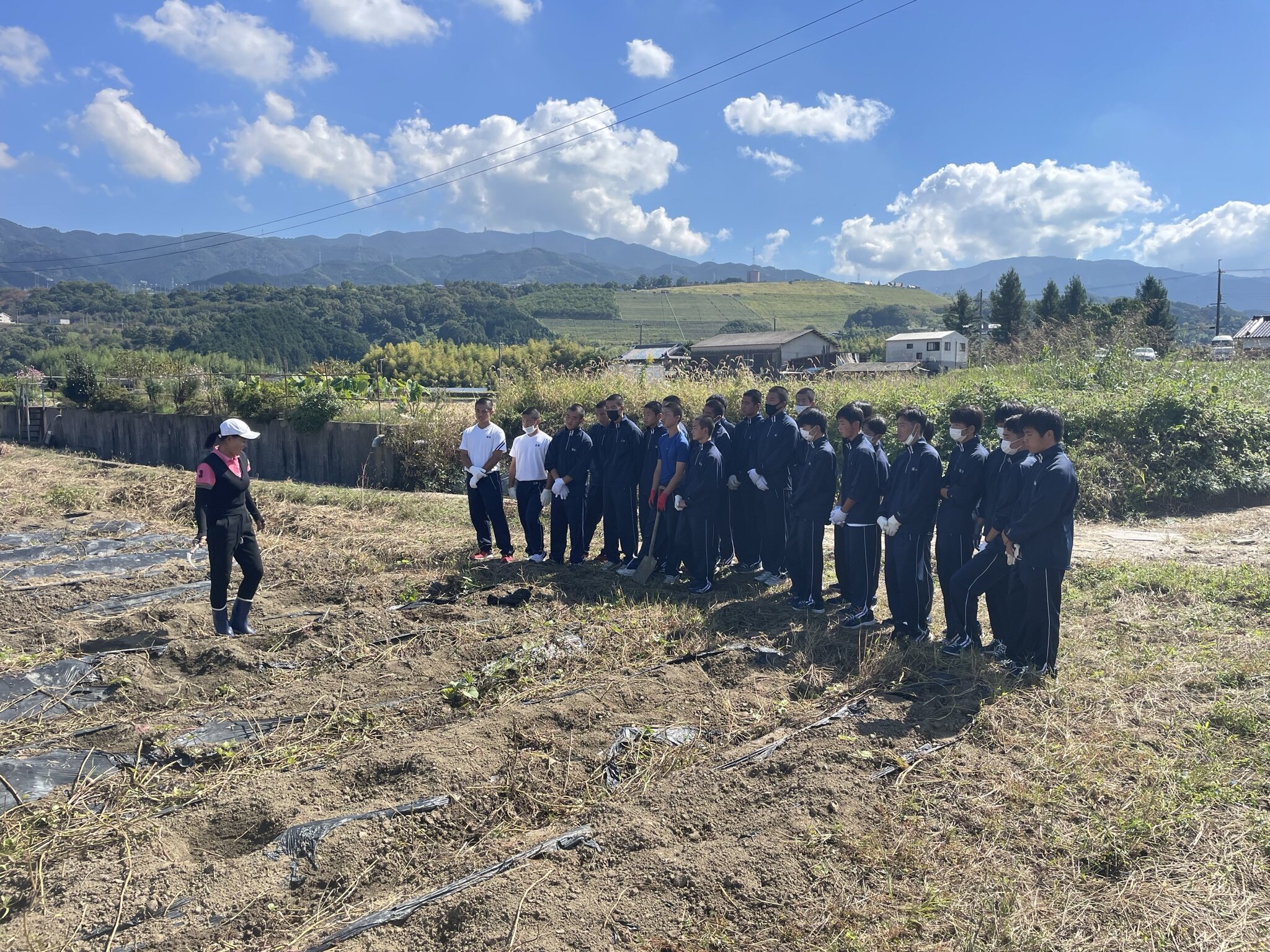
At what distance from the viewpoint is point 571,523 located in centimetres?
891

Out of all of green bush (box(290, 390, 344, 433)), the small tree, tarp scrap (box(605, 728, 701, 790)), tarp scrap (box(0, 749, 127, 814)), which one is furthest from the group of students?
the small tree

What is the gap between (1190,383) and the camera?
1320 centimetres

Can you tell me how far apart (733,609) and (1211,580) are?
463 centimetres

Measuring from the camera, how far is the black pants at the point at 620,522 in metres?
8.62

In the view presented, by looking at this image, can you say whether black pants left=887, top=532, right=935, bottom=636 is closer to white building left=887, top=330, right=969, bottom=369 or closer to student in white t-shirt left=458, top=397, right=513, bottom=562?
student in white t-shirt left=458, top=397, right=513, bottom=562

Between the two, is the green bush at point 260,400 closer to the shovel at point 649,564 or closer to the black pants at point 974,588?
the shovel at point 649,564

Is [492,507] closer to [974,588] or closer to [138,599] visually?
[138,599]

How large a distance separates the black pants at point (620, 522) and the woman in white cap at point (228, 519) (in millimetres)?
3586

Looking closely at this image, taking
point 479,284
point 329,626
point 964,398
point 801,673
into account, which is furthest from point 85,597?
point 479,284

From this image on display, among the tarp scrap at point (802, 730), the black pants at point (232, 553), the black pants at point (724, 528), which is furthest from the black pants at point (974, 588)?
the black pants at point (232, 553)

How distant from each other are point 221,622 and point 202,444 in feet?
49.5

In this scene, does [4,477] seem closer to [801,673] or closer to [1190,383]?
[801,673]

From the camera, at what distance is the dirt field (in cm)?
317

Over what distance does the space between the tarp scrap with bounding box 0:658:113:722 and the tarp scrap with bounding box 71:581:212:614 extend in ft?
4.88
